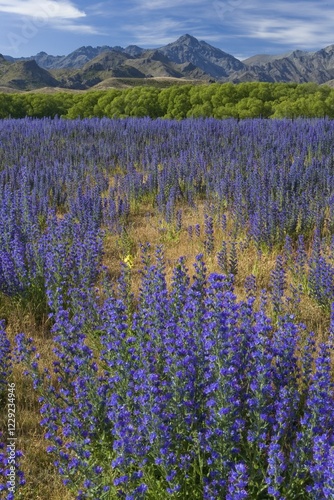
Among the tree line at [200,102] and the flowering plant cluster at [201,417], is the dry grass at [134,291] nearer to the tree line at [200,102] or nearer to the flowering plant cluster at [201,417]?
the flowering plant cluster at [201,417]

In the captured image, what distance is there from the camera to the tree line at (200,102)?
17.1 metres

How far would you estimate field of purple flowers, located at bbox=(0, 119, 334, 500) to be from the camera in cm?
188

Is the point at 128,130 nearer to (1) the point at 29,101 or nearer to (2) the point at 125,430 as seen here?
(2) the point at 125,430

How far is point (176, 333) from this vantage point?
7.85 feet

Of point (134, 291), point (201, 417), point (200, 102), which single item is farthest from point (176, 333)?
point (200, 102)

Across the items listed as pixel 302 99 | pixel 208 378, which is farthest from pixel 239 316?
pixel 302 99

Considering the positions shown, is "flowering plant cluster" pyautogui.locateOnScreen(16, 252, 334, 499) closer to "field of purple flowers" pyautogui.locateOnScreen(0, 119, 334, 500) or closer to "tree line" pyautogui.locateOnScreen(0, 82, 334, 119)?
"field of purple flowers" pyautogui.locateOnScreen(0, 119, 334, 500)

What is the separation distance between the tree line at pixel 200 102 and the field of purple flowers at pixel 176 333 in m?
9.10

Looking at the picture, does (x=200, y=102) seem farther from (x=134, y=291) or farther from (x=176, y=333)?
(x=176, y=333)

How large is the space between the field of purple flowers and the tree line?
29.8ft

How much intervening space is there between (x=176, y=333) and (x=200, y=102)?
1873 cm

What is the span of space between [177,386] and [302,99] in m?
17.5

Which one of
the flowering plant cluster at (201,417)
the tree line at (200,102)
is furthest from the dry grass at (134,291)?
the tree line at (200,102)

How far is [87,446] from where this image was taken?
2.24 m
